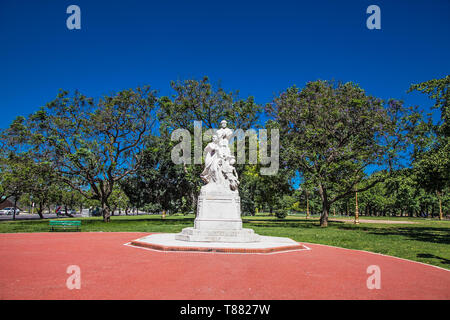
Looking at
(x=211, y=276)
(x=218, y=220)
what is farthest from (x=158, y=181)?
(x=211, y=276)

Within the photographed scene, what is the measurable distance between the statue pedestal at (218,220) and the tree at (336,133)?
1224 centimetres

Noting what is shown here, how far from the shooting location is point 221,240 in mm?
11531

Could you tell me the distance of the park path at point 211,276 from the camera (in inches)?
211

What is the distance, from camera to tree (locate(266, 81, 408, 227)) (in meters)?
23.9

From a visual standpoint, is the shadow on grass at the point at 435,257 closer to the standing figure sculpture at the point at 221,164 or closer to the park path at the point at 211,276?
the park path at the point at 211,276

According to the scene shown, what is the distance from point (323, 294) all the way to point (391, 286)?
1.81 m

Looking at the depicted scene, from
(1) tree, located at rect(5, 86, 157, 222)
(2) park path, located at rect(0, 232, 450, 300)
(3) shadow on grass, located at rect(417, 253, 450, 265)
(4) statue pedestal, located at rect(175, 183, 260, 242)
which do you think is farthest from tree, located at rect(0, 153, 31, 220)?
(3) shadow on grass, located at rect(417, 253, 450, 265)

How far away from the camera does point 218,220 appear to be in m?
12.2

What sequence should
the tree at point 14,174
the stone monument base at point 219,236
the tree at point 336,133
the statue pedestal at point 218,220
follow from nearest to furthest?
the stone monument base at point 219,236 < the statue pedestal at point 218,220 < the tree at point 336,133 < the tree at point 14,174

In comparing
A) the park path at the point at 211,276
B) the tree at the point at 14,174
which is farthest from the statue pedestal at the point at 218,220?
the tree at the point at 14,174

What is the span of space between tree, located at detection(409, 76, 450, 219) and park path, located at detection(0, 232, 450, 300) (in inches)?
386

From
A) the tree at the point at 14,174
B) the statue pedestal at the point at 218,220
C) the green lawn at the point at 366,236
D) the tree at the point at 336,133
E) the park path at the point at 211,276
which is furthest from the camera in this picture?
the tree at the point at 14,174

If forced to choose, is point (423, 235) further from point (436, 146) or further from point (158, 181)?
point (158, 181)

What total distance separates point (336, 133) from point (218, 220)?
702 inches
